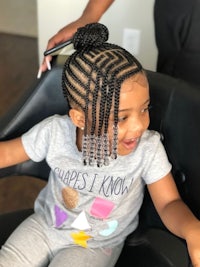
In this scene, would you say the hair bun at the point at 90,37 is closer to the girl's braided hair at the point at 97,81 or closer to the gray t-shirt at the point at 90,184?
the girl's braided hair at the point at 97,81

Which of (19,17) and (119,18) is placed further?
(19,17)

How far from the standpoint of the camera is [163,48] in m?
1.17

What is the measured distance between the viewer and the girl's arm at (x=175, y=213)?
0.74 meters

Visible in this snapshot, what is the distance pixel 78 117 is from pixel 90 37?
6.4 inches

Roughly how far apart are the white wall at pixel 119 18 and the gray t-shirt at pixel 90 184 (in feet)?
3.41

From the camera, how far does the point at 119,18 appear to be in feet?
6.21

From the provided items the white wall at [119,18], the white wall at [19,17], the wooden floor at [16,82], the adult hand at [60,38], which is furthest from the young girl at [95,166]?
the white wall at [19,17]

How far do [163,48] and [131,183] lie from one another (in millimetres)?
444

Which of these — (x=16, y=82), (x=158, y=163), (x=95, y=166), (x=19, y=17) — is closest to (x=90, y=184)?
(x=95, y=166)

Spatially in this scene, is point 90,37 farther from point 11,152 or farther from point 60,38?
point 11,152

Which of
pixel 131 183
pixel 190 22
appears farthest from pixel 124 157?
pixel 190 22

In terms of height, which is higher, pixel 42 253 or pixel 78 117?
pixel 78 117

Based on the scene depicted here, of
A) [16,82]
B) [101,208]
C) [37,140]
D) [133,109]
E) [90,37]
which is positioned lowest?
[16,82]

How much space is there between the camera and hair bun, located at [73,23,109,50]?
0.83m
